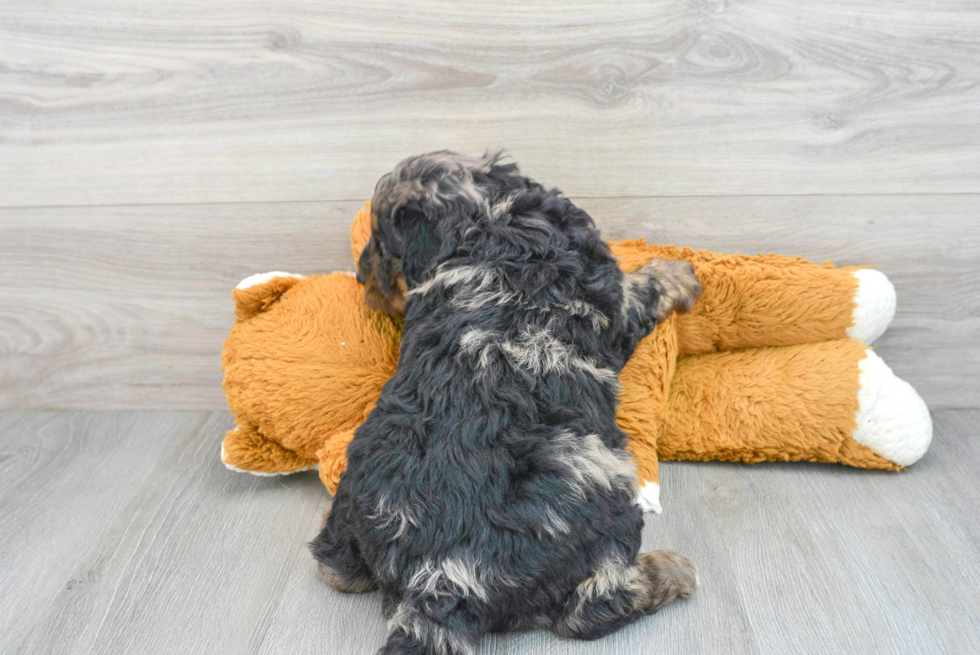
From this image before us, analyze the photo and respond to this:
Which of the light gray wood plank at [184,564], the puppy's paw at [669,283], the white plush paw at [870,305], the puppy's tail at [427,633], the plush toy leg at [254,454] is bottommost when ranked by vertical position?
the light gray wood plank at [184,564]

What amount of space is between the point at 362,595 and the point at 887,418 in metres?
1.55

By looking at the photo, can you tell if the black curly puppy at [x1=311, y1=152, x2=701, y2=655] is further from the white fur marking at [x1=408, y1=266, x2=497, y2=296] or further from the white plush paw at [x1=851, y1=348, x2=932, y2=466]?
the white plush paw at [x1=851, y1=348, x2=932, y2=466]

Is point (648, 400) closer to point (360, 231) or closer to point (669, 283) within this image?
point (669, 283)

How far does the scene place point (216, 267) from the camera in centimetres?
253

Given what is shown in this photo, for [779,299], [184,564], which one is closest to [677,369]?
[779,299]

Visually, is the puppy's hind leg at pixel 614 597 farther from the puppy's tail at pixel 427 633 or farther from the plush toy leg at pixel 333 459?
the plush toy leg at pixel 333 459

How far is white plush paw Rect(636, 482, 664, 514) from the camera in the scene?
2.02m

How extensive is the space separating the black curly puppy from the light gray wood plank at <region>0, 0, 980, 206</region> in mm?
492

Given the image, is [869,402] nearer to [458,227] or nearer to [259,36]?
[458,227]

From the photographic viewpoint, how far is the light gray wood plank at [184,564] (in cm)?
174

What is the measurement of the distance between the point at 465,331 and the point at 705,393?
0.96 meters

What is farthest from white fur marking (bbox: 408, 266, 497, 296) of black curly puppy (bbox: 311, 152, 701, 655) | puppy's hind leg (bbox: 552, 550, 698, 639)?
puppy's hind leg (bbox: 552, 550, 698, 639)

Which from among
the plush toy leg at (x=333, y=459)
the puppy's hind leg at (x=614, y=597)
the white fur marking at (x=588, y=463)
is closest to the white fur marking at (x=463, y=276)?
the white fur marking at (x=588, y=463)

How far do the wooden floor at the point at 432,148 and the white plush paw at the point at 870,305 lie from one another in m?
0.18
